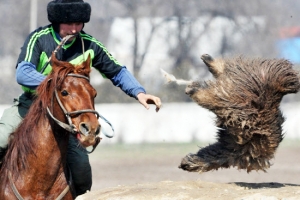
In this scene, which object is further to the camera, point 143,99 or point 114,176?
point 114,176

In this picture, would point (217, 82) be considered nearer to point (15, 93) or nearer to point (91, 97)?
point (91, 97)

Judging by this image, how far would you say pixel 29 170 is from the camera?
6020mm

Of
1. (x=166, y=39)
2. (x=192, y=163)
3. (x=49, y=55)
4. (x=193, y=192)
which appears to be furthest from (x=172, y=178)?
(x=166, y=39)

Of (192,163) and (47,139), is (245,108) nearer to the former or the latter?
(192,163)

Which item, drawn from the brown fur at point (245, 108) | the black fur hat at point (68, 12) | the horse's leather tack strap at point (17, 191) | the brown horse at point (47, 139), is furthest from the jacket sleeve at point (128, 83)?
the horse's leather tack strap at point (17, 191)

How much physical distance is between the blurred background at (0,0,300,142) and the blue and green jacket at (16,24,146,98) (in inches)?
416

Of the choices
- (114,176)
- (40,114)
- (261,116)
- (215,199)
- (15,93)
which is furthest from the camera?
(15,93)

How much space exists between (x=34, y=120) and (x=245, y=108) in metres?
1.67

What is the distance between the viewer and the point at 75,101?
5.61m

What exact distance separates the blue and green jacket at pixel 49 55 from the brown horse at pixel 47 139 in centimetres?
21

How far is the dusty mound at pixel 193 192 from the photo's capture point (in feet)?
17.2

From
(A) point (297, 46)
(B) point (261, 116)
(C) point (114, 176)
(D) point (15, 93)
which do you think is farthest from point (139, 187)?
(D) point (15, 93)

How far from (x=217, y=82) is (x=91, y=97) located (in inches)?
56.0

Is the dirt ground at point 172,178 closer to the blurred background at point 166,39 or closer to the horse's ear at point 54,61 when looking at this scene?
the blurred background at point 166,39
